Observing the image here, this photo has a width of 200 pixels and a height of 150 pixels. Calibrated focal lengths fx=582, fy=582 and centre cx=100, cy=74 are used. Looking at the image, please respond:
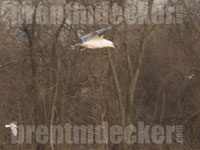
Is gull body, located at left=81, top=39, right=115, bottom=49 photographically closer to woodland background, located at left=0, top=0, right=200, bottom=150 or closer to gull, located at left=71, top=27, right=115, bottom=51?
gull, located at left=71, top=27, right=115, bottom=51

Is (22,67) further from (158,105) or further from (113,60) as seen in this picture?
(158,105)

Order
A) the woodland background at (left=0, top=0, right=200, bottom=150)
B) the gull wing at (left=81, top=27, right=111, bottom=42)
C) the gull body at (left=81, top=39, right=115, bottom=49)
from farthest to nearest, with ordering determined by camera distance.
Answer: the woodland background at (left=0, top=0, right=200, bottom=150) → the gull body at (left=81, top=39, right=115, bottom=49) → the gull wing at (left=81, top=27, right=111, bottom=42)

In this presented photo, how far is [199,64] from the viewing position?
1778 cm

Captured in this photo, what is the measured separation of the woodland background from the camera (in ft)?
57.7

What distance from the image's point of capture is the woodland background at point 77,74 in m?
17.6

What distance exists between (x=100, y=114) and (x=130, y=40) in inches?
103

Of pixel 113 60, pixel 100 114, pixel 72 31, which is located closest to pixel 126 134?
pixel 100 114

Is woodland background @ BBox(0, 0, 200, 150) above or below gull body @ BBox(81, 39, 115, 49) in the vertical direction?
below

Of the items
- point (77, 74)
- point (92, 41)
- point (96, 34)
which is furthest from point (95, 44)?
point (77, 74)

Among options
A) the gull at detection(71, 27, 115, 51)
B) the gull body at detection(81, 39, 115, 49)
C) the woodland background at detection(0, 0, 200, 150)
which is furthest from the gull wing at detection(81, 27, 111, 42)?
the woodland background at detection(0, 0, 200, 150)

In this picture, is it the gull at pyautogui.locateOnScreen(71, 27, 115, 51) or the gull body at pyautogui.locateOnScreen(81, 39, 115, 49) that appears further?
the gull body at pyautogui.locateOnScreen(81, 39, 115, 49)

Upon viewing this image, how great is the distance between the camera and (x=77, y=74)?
720 inches

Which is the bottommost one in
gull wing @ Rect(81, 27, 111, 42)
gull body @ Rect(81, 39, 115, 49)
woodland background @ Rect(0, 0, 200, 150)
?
Answer: woodland background @ Rect(0, 0, 200, 150)

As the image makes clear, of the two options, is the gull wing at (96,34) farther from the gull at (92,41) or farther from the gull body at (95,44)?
the gull body at (95,44)
